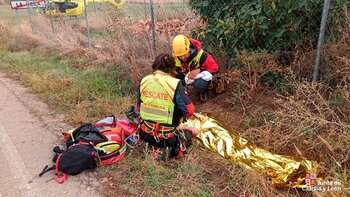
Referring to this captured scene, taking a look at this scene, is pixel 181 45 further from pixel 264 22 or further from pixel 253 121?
pixel 253 121

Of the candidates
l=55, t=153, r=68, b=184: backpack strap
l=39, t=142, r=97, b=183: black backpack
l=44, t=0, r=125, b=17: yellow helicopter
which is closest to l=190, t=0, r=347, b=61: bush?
l=39, t=142, r=97, b=183: black backpack

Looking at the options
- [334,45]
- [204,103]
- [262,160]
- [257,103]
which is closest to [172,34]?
[204,103]

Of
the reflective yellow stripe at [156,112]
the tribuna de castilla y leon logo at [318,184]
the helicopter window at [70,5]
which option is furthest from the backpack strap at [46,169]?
the helicopter window at [70,5]

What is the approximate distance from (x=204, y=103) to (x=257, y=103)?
96 centimetres

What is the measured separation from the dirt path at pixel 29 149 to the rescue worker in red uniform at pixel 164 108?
86cm

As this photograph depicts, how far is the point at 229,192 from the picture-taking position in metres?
3.02

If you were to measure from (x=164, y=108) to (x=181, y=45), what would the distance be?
1.36 m

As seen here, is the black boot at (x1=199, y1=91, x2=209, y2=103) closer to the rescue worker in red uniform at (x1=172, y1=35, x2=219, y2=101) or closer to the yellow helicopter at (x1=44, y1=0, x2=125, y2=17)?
the rescue worker in red uniform at (x1=172, y1=35, x2=219, y2=101)

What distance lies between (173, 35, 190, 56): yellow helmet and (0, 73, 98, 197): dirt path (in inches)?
83.0

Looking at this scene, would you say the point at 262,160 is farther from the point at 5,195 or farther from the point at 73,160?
the point at 5,195

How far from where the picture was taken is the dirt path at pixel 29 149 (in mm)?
3188

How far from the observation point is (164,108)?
3471mm

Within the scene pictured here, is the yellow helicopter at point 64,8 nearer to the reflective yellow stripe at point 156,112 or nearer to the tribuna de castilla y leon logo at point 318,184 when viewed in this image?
the reflective yellow stripe at point 156,112

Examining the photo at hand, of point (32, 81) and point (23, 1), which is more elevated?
point (23, 1)
